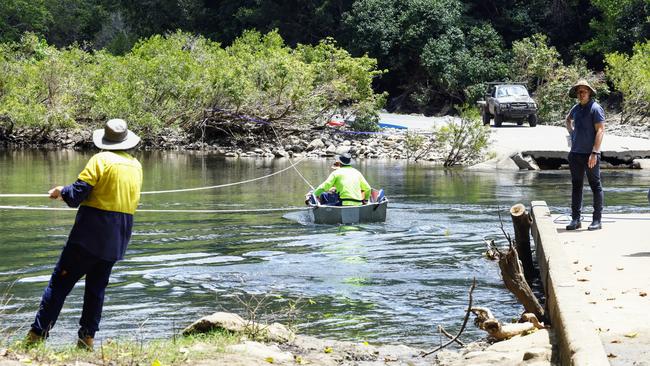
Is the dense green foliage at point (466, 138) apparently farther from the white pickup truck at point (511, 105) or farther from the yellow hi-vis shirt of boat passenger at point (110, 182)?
the yellow hi-vis shirt of boat passenger at point (110, 182)

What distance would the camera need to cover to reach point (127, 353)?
317 inches

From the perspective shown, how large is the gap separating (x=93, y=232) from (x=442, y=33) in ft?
155

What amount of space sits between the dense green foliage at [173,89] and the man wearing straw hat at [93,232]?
33289mm

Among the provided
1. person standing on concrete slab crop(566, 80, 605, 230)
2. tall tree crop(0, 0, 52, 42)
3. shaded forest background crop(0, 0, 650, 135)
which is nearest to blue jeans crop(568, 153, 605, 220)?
person standing on concrete slab crop(566, 80, 605, 230)

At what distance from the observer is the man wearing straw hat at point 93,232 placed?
831 cm

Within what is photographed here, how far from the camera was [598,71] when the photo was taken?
53.1 m

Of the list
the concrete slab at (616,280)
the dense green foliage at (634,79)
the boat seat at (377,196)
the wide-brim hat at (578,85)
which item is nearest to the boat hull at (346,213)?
the boat seat at (377,196)

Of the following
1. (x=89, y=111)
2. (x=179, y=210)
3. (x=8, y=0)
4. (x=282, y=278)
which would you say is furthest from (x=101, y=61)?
(x=282, y=278)

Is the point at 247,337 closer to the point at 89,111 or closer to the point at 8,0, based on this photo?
the point at 89,111

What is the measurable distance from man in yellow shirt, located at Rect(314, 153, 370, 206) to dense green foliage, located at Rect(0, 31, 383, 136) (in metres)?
23.0

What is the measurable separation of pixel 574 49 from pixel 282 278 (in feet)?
140

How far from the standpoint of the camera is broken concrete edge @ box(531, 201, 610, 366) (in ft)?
23.9

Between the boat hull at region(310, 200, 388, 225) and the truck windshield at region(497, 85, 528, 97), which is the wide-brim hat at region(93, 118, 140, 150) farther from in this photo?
the truck windshield at region(497, 85, 528, 97)

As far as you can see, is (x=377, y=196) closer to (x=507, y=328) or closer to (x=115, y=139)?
(x=507, y=328)
